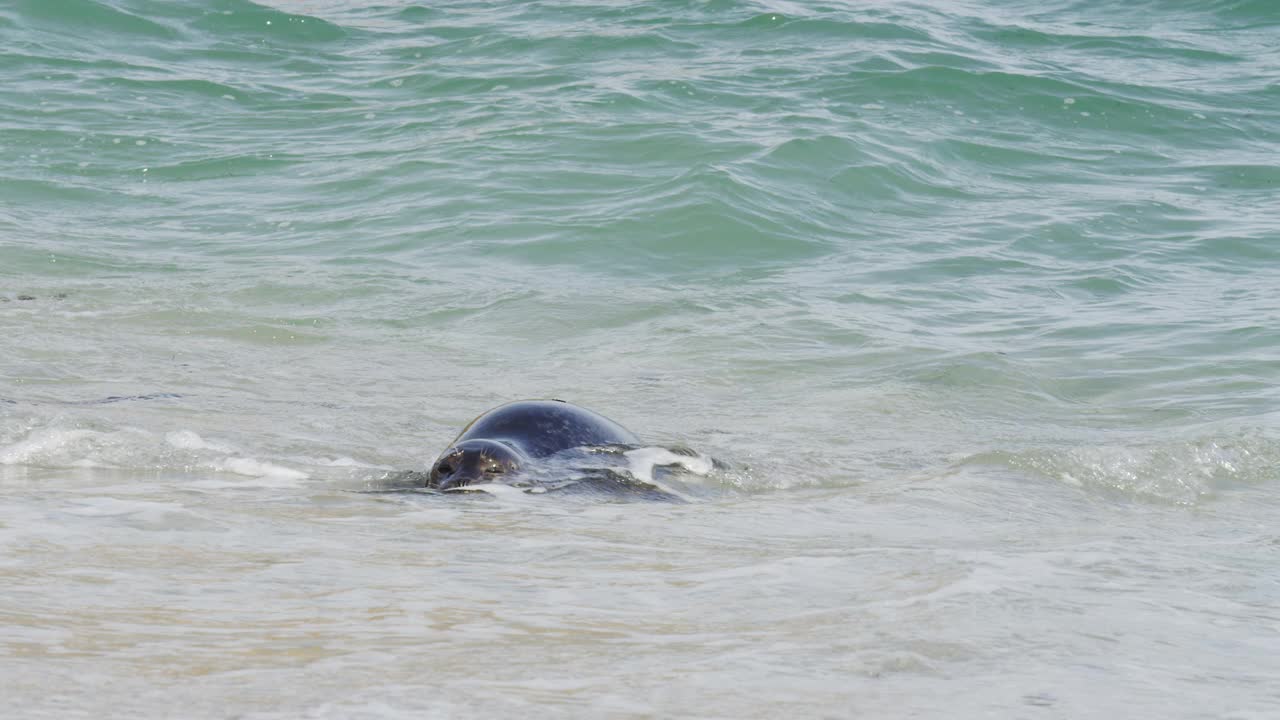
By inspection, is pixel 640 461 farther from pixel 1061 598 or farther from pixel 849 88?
pixel 849 88

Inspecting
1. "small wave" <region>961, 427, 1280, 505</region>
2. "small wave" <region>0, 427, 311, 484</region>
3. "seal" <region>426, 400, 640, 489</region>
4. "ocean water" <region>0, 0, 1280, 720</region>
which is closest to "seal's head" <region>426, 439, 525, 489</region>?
"seal" <region>426, 400, 640, 489</region>

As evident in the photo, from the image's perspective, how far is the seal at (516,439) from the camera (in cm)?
465

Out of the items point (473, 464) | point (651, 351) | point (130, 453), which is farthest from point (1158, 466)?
point (130, 453)

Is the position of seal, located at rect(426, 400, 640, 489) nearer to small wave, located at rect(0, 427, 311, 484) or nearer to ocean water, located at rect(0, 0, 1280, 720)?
ocean water, located at rect(0, 0, 1280, 720)

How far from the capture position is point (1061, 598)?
3002 millimetres

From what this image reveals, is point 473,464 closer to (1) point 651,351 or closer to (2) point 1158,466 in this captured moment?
(2) point 1158,466

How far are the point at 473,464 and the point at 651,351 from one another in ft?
10.7

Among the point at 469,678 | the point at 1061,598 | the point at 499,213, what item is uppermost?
the point at 469,678

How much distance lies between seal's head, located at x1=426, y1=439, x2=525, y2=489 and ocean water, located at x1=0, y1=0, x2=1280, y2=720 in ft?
0.78

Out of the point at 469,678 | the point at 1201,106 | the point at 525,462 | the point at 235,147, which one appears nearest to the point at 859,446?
the point at 525,462

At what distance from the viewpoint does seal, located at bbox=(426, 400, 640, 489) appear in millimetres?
4652

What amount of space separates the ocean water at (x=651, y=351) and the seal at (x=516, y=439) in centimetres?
22

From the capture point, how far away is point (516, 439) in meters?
4.98

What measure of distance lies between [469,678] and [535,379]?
4975 mm
